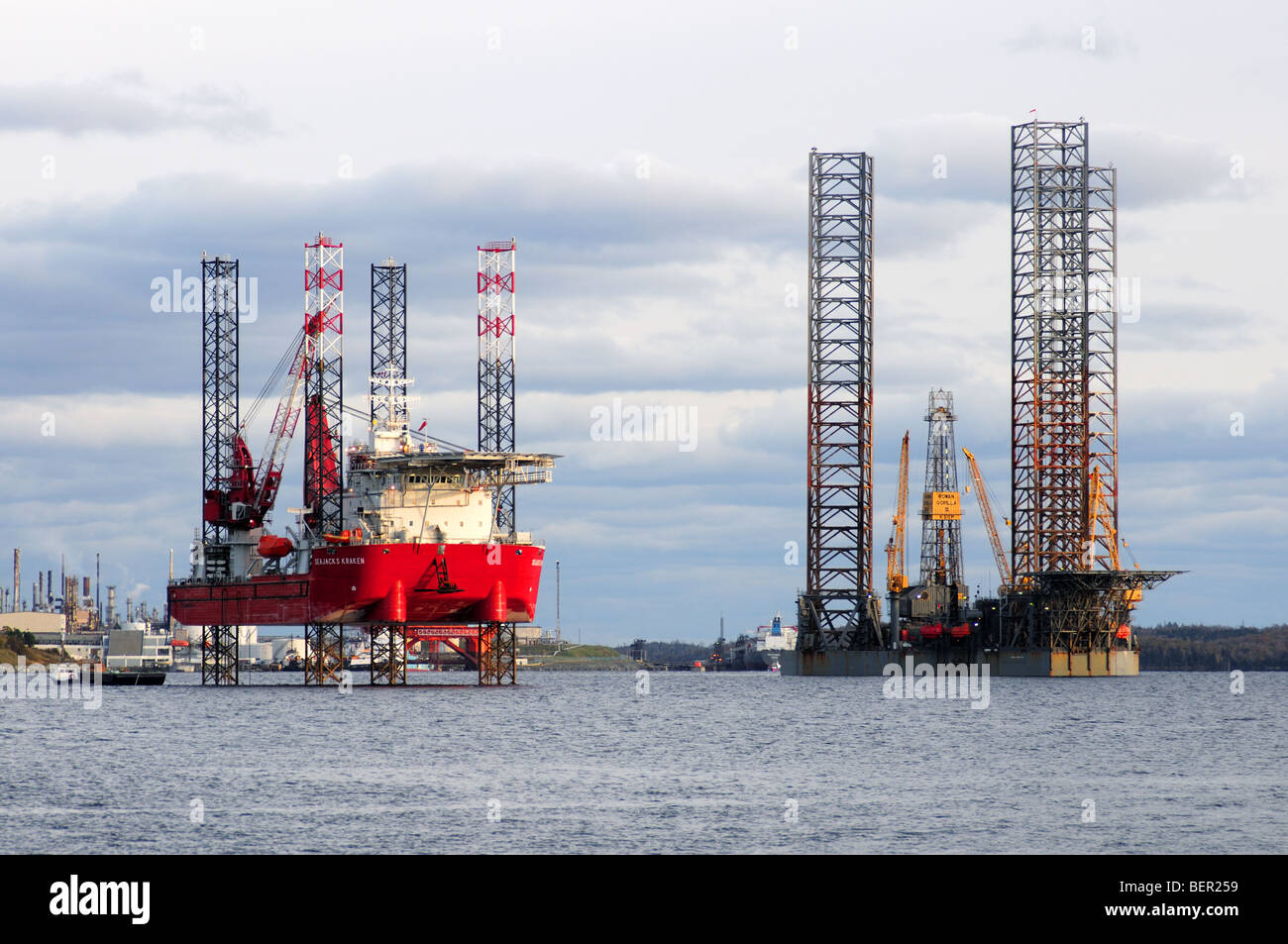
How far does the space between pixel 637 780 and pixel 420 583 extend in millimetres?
35007

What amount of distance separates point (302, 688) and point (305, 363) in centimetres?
1811

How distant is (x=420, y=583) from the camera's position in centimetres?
7012

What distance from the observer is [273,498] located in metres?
87.9

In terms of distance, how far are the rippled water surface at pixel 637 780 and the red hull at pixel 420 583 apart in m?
5.90

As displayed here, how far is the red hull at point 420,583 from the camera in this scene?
69.8 meters
